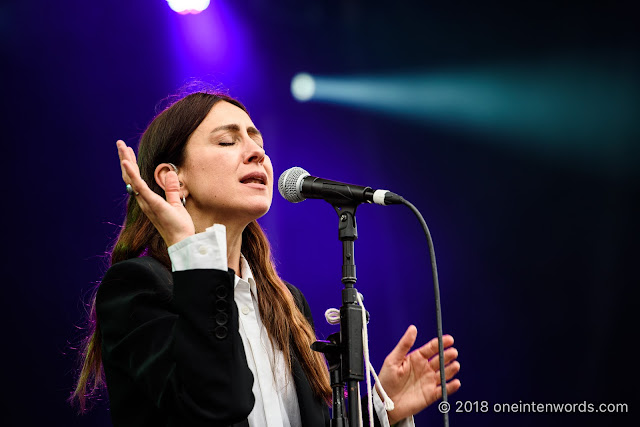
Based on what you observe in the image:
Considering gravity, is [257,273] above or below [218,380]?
above

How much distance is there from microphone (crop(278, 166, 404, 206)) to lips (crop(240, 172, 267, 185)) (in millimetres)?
346

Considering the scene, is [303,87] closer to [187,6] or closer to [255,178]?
[187,6]

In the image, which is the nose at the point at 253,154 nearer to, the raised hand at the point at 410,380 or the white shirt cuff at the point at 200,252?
the white shirt cuff at the point at 200,252

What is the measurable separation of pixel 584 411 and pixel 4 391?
3064 mm

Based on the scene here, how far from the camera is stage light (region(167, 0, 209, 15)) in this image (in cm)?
373

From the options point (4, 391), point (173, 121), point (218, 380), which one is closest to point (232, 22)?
point (173, 121)

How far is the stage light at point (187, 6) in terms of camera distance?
373 centimetres

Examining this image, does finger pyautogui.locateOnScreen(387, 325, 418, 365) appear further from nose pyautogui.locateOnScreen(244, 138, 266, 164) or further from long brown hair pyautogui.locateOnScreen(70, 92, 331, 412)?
nose pyautogui.locateOnScreen(244, 138, 266, 164)

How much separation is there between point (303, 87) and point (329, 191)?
252 centimetres

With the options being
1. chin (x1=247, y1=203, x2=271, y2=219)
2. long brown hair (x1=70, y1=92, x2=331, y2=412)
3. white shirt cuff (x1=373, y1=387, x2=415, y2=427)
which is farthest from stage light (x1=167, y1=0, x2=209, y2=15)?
white shirt cuff (x1=373, y1=387, x2=415, y2=427)

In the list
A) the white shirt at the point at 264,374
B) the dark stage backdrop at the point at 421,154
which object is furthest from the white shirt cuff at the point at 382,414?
the dark stage backdrop at the point at 421,154

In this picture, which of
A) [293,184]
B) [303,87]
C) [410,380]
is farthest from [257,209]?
[303,87]

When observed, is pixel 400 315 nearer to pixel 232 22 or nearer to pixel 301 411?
pixel 301 411

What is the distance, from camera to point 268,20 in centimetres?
411
